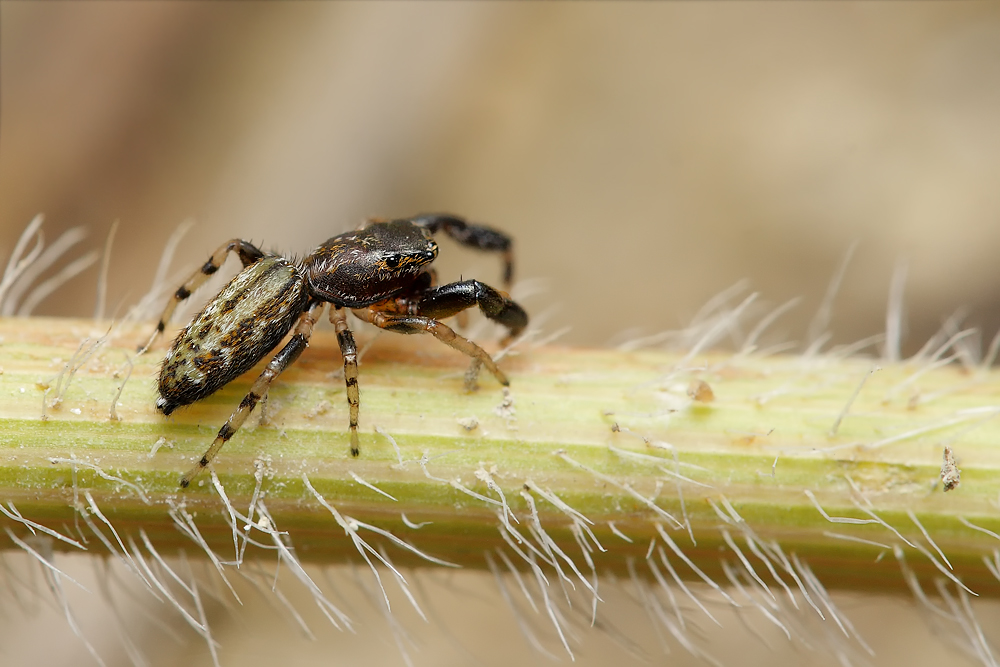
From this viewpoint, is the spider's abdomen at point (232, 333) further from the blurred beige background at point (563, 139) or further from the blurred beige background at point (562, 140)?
the blurred beige background at point (563, 139)

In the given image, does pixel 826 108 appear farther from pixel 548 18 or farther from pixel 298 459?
pixel 298 459

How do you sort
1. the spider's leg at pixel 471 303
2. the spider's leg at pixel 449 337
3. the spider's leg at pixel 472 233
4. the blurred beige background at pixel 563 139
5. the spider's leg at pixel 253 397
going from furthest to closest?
1. the blurred beige background at pixel 563 139
2. the spider's leg at pixel 472 233
3. the spider's leg at pixel 471 303
4. the spider's leg at pixel 449 337
5. the spider's leg at pixel 253 397

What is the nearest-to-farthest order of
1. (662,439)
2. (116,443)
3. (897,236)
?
(116,443) < (662,439) < (897,236)

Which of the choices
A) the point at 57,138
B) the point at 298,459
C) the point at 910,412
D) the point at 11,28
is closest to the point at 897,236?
the point at 910,412

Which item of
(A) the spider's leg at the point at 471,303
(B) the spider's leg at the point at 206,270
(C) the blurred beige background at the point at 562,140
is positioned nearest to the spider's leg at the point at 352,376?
(A) the spider's leg at the point at 471,303

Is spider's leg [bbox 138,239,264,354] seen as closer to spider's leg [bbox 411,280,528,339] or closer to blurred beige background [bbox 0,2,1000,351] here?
spider's leg [bbox 411,280,528,339]

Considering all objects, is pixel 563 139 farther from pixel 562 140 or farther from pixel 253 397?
pixel 253 397

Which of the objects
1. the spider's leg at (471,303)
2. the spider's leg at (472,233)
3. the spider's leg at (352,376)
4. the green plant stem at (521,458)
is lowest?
the green plant stem at (521,458)
